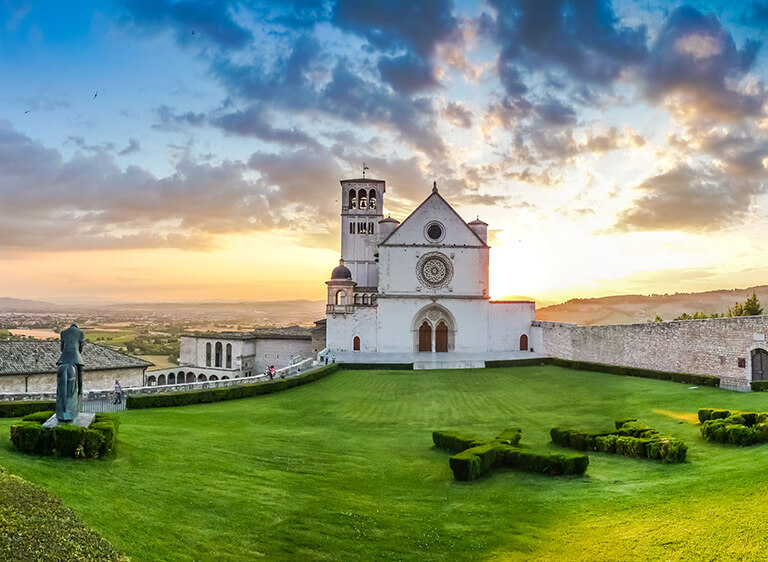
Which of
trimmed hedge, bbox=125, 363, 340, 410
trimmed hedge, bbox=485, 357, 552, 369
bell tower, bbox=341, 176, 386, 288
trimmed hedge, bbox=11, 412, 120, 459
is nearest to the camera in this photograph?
trimmed hedge, bbox=11, 412, 120, 459

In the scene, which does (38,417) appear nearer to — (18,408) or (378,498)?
(18,408)

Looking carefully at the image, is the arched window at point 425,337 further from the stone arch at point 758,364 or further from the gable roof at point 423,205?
the stone arch at point 758,364

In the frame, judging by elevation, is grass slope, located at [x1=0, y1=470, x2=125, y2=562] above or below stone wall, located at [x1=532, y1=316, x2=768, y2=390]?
below

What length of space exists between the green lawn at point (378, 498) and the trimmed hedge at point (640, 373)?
8.32 metres

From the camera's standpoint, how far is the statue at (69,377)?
41.5 feet

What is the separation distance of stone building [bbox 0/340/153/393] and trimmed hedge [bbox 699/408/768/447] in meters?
29.0

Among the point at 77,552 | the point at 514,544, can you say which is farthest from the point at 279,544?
the point at 514,544

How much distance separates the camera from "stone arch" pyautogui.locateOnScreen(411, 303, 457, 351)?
49.7 metres

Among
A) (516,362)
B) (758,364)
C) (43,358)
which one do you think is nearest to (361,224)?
(516,362)

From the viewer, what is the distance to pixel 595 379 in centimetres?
3244

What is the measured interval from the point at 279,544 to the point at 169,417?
12.6m

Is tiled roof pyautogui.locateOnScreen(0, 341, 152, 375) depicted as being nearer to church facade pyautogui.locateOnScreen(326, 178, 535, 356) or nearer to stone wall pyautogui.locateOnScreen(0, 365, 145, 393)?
stone wall pyautogui.locateOnScreen(0, 365, 145, 393)

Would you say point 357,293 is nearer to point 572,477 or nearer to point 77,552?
point 572,477

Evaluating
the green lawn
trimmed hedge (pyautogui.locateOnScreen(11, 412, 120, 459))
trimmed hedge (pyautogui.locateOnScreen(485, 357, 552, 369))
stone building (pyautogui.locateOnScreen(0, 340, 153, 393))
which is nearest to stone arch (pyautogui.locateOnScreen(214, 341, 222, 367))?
stone building (pyautogui.locateOnScreen(0, 340, 153, 393))
